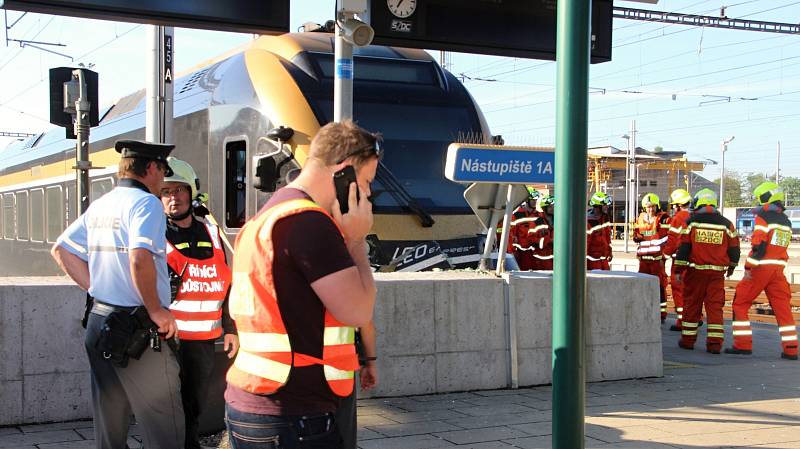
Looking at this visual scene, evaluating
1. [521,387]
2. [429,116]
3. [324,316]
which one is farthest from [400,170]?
[324,316]

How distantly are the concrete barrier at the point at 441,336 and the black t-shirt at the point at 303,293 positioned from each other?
12.9 feet

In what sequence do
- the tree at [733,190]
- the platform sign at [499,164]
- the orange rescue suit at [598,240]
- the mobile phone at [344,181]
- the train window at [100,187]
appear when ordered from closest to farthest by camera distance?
1. the mobile phone at [344,181]
2. the platform sign at [499,164]
3. the train window at [100,187]
4. the orange rescue suit at [598,240]
5. the tree at [733,190]

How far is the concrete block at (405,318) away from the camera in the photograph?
23.7ft

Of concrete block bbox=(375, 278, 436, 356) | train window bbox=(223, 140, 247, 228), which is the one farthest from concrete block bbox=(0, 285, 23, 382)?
train window bbox=(223, 140, 247, 228)

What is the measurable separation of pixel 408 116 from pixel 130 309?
20.3 ft

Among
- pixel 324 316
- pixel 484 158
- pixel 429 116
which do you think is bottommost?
pixel 324 316

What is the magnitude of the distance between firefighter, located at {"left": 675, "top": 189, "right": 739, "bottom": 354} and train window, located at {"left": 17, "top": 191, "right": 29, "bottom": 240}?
41.9 ft

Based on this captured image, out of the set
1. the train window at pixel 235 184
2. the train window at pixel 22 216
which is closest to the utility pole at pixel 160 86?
the train window at pixel 235 184

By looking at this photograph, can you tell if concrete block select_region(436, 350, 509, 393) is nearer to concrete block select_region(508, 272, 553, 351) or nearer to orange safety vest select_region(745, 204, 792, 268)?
concrete block select_region(508, 272, 553, 351)

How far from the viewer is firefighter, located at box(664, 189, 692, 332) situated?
502 inches

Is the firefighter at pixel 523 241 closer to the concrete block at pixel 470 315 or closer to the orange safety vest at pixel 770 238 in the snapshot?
the orange safety vest at pixel 770 238

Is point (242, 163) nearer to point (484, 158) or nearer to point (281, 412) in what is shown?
point (484, 158)

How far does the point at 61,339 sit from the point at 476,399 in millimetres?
3349

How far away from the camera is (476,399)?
732 cm
